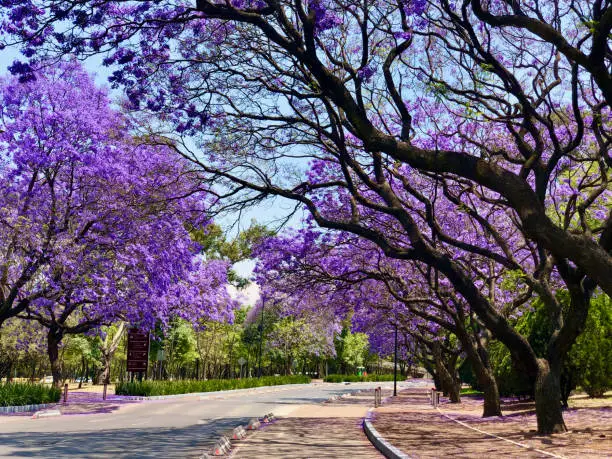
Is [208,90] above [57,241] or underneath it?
above

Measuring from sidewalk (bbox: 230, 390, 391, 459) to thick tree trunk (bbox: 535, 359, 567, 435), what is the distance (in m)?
3.77

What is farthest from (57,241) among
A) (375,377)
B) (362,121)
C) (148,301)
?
(375,377)

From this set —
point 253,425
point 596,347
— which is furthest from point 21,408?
point 596,347

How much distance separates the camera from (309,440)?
14.6 meters

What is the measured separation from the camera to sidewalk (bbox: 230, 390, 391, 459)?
12078 mm

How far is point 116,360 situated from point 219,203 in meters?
66.7

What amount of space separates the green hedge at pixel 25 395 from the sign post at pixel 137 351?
18.4 ft

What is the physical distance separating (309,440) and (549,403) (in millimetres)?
5371

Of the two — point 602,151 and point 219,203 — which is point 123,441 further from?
point 602,151

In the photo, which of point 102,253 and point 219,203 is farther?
point 102,253

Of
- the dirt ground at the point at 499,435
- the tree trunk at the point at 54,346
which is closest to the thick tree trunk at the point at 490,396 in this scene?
the dirt ground at the point at 499,435

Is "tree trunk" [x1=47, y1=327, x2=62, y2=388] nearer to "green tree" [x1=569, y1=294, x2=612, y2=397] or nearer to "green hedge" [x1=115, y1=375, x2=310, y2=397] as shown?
"green hedge" [x1=115, y1=375, x2=310, y2=397]

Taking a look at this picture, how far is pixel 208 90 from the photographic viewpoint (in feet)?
50.0

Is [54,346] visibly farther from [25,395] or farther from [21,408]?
[21,408]
